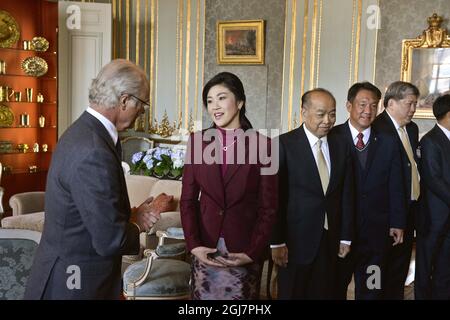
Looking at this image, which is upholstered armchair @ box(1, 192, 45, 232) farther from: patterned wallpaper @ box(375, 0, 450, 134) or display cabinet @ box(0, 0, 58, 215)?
patterned wallpaper @ box(375, 0, 450, 134)

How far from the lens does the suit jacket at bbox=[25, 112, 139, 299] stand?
1751 millimetres

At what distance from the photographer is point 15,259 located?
2.29 m

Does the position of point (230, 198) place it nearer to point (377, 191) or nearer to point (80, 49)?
point (377, 191)

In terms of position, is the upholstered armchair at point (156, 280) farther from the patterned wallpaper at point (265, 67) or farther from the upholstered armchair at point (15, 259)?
the patterned wallpaper at point (265, 67)

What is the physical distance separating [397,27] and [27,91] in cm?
487

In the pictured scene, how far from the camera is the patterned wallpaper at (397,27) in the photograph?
632cm

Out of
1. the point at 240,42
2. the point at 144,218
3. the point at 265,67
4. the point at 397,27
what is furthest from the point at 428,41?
the point at 144,218

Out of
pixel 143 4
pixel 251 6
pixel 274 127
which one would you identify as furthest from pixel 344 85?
pixel 143 4

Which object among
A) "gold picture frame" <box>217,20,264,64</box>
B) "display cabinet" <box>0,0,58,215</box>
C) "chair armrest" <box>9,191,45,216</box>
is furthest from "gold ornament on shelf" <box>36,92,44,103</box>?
"gold picture frame" <box>217,20,264,64</box>

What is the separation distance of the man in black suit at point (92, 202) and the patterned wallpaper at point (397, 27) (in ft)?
17.2

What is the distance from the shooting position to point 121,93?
185 centimetres

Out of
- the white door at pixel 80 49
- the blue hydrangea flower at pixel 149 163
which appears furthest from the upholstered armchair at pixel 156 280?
the white door at pixel 80 49

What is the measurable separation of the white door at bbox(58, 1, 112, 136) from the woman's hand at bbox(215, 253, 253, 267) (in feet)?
18.0
